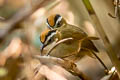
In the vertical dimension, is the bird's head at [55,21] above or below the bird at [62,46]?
above

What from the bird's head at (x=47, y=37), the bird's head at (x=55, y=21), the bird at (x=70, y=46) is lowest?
the bird at (x=70, y=46)

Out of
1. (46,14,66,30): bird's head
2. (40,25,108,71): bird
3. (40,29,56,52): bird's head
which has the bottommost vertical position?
(40,25,108,71): bird

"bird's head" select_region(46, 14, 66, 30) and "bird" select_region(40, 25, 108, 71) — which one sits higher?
"bird's head" select_region(46, 14, 66, 30)

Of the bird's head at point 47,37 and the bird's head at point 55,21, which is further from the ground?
the bird's head at point 55,21

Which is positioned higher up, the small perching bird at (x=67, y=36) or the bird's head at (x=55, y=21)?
the bird's head at (x=55, y=21)

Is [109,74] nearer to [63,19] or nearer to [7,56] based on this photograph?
[63,19]

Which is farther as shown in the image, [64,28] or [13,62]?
[64,28]

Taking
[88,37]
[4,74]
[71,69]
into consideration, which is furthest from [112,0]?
[4,74]

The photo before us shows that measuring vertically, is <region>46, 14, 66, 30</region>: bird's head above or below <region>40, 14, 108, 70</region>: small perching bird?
above
